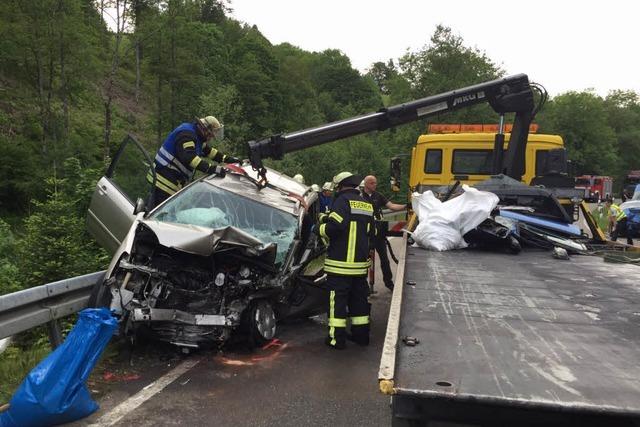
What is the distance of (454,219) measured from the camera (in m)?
6.51

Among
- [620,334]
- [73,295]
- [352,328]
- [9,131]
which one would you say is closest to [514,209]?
[352,328]

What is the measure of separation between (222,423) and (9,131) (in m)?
16.4

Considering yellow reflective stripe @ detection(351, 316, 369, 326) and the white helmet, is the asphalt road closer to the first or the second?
yellow reflective stripe @ detection(351, 316, 369, 326)

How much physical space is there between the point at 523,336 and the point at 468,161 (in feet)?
24.2

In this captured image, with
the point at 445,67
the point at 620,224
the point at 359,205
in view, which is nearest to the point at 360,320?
the point at 359,205

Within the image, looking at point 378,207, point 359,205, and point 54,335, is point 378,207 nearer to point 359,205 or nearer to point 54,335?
point 359,205

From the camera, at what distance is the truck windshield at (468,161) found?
32.9 ft

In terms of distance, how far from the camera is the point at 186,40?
73.5 feet

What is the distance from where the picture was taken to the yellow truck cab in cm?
982

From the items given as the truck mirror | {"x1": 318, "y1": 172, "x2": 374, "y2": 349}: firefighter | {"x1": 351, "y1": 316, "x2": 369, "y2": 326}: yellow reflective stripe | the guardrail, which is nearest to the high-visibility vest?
the truck mirror

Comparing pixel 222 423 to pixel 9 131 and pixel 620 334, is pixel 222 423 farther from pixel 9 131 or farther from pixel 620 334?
pixel 9 131

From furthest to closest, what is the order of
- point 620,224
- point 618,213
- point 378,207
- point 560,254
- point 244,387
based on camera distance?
point 618,213
point 620,224
point 378,207
point 560,254
point 244,387

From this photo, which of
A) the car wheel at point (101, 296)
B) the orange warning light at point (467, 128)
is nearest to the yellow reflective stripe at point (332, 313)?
the car wheel at point (101, 296)

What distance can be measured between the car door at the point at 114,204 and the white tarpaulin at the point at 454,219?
3288mm
